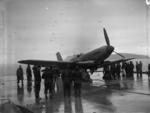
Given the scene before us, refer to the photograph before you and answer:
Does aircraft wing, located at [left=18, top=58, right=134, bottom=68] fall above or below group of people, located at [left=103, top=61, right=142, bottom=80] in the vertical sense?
above

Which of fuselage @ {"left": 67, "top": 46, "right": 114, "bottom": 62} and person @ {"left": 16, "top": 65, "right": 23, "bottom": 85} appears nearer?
person @ {"left": 16, "top": 65, "right": 23, "bottom": 85}

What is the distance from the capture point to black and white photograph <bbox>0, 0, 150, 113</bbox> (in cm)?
591

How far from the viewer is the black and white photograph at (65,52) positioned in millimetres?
5914

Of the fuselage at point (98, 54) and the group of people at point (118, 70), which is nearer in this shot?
the fuselage at point (98, 54)

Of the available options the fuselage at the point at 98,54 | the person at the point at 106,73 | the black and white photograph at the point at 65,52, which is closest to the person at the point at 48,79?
the black and white photograph at the point at 65,52

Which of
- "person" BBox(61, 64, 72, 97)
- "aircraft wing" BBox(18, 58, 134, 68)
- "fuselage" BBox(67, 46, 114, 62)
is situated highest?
"fuselage" BBox(67, 46, 114, 62)

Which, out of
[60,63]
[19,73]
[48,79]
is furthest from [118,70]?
[48,79]

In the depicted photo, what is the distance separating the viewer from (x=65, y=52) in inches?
344

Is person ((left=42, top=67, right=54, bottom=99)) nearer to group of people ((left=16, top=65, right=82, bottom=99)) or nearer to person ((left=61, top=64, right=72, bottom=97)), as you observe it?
group of people ((left=16, top=65, right=82, bottom=99))

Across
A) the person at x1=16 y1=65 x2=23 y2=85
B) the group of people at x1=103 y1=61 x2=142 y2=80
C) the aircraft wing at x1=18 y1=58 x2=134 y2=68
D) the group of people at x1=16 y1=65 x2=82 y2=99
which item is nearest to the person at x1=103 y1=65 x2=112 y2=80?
the group of people at x1=103 y1=61 x2=142 y2=80

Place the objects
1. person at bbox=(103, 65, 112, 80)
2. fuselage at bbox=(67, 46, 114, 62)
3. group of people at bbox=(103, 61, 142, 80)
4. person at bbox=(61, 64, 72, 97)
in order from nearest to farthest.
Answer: person at bbox=(61, 64, 72, 97)
fuselage at bbox=(67, 46, 114, 62)
person at bbox=(103, 65, 112, 80)
group of people at bbox=(103, 61, 142, 80)

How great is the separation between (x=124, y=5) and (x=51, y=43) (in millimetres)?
4644

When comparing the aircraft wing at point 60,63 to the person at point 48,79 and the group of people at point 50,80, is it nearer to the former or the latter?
the group of people at point 50,80

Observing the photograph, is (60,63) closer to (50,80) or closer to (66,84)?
(66,84)
